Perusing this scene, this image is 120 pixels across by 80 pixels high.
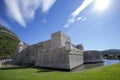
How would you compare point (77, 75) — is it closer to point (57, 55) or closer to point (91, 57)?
point (57, 55)

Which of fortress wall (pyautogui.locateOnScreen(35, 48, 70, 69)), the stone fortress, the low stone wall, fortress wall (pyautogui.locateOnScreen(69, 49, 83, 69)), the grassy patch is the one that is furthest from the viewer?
the low stone wall

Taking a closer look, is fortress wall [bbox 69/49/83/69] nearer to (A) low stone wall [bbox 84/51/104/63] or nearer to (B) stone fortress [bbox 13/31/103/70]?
(B) stone fortress [bbox 13/31/103/70]

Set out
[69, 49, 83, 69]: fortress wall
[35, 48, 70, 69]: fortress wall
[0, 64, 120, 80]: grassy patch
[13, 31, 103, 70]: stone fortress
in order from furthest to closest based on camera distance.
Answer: [69, 49, 83, 69]: fortress wall < [13, 31, 103, 70]: stone fortress < [35, 48, 70, 69]: fortress wall < [0, 64, 120, 80]: grassy patch

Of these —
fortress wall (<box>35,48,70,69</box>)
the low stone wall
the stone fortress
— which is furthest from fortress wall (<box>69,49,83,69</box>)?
the low stone wall

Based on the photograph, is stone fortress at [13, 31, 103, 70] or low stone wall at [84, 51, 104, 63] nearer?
stone fortress at [13, 31, 103, 70]

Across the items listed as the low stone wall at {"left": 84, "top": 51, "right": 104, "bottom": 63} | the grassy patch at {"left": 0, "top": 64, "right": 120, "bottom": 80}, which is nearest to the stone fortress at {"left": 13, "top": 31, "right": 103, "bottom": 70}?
the low stone wall at {"left": 84, "top": 51, "right": 104, "bottom": 63}

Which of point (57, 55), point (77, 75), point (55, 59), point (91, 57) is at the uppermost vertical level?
point (57, 55)

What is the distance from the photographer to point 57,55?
22688 millimetres

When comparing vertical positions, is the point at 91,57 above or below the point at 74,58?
below

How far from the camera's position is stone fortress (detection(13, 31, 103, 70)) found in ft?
68.8

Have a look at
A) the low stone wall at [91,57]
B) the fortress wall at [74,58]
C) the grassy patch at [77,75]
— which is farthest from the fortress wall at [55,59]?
the low stone wall at [91,57]

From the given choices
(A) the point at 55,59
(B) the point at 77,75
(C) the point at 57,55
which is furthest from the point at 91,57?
(B) the point at 77,75

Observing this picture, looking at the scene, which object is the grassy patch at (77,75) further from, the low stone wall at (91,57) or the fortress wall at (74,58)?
the low stone wall at (91,57)

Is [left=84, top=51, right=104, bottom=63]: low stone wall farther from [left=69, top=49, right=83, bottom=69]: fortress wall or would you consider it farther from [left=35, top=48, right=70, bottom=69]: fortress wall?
[left=35, top=48, right=70, bottom=69]: fortress wall
